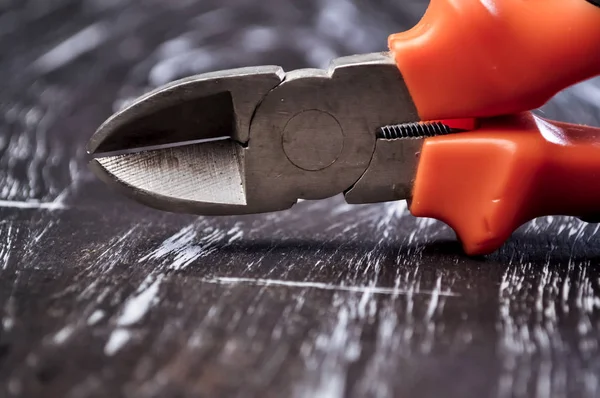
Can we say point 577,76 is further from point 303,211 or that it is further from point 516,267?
point 303,211

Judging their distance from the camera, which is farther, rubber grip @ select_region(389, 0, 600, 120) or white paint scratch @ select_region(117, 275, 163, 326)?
rubber grip @ select_region(389, 0, 600, 120)

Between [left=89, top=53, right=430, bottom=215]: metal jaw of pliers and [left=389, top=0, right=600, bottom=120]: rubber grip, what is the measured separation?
3 centimetres

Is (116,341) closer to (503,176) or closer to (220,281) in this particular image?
(220,281)

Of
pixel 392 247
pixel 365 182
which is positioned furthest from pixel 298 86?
pixel 392 247

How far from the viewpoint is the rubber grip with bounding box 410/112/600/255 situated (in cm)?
88

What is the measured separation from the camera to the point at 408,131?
36.3 inches

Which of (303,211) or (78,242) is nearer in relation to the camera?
(78,242)

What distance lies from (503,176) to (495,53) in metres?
0.15

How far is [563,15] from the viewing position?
0.85 m

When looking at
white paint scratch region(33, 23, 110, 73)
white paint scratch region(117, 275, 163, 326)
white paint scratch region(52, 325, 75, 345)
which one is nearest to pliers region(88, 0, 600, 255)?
white paint scratch region(117, 275, 163, 326)

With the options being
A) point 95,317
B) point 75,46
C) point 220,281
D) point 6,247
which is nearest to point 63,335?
point 95,317

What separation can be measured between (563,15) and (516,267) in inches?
11.9

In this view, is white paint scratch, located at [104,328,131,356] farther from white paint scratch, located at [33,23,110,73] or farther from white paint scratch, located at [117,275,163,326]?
white paint scratch, located at [33,23,110,73]

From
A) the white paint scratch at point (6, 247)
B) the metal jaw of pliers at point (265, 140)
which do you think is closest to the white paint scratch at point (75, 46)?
the white paint scratch at point (6, 247)
